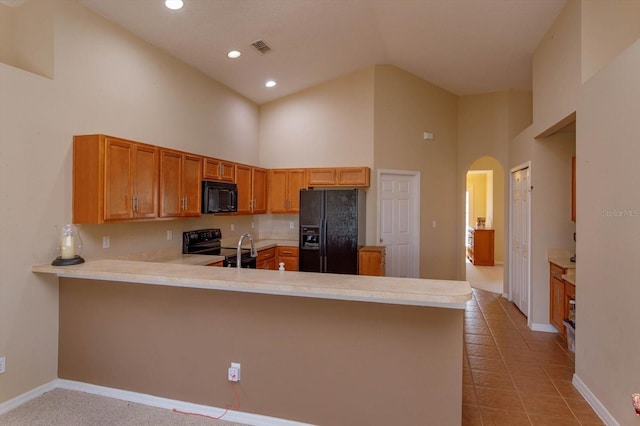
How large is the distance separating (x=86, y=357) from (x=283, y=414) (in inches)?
67.9

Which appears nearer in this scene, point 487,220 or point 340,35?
point 340,35

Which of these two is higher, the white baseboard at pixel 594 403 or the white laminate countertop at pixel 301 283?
the white laminate countertop at pixel 301 283

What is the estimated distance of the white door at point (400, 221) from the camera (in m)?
5.59

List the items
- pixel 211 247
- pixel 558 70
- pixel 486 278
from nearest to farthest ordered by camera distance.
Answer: pixel 558 70, pixel 211 247, pixel 486 278

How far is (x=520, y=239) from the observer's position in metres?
4.93

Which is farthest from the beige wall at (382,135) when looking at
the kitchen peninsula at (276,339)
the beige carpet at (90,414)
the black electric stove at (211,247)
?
the beige carpet at (90,414)

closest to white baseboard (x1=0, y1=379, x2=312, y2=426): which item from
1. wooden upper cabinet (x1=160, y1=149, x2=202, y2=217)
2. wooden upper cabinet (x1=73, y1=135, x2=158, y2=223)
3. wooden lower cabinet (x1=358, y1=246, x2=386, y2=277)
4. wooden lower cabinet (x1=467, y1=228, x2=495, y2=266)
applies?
wooden upper cabinet (x1=73, y1=135, x2=158, y2=223)

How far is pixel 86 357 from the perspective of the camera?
2777 mm

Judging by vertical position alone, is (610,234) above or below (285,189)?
below

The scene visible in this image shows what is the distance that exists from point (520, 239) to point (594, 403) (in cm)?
271

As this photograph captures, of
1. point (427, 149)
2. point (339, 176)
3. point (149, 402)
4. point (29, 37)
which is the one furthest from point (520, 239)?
point (29, 37)

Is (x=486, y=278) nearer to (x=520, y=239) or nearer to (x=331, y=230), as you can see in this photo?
(x=520, y=239)

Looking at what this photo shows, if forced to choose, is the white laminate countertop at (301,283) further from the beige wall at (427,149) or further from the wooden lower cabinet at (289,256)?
the beige wall at (427,149)

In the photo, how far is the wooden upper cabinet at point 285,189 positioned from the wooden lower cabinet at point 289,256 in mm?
665
